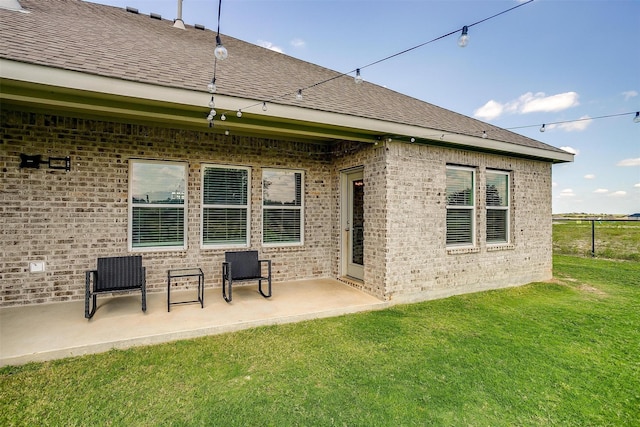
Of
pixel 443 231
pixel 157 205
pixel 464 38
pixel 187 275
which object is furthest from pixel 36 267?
pixel 443 231

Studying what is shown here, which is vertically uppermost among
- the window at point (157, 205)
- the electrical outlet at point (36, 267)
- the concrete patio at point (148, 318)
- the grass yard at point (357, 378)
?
the window at point (157, 205)

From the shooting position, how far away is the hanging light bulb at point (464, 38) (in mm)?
2606

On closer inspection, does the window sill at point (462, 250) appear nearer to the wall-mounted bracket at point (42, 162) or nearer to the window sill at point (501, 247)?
the window sill at point (501, 247)

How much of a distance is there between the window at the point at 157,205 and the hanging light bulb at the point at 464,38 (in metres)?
4.51

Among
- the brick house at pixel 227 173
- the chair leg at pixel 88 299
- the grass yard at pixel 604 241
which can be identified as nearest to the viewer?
the chair leg at pixel 88 299

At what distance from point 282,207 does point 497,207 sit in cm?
451

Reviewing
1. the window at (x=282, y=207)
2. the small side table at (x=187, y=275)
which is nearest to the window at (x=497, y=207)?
the window at (x=282, y=207)

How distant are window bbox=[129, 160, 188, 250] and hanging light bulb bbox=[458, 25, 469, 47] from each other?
14.8ft

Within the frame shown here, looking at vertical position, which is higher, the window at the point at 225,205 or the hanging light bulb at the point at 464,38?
the hanging light bulb at the point at 464,38

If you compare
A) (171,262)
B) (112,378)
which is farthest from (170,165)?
(112,378)

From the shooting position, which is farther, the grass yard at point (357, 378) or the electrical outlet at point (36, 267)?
the electrical outlet at point (36, 267)

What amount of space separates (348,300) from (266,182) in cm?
274

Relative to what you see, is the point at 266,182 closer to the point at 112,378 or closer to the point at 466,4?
the point at 112,378

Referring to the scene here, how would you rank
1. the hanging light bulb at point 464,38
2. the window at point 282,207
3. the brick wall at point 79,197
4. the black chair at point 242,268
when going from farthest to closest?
the window at point 282,207
the black chair at point 242,268
the brick wall at point 79,197
the hanging light bulb at point 464,38
